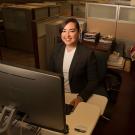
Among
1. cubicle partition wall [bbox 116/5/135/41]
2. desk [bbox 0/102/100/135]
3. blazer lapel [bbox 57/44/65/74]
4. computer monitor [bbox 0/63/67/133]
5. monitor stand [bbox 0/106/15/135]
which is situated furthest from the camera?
cubicle partition wall [bbox 116/5/135/41]

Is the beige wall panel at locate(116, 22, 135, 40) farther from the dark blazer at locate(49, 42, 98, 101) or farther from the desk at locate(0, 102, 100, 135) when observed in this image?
the desk at locate(0, 102, 100, 135)

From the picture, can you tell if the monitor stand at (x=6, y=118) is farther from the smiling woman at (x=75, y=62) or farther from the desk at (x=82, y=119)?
the smiling woman at (x=75, y=62)

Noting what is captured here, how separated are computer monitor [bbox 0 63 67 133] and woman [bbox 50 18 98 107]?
2.16ft

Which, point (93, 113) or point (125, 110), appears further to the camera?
point (125, 110)

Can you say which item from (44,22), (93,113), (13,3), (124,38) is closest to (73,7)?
(13,3)

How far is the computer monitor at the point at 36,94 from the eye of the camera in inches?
33.4

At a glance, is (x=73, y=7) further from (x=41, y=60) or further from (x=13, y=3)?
(x=41, y=60)

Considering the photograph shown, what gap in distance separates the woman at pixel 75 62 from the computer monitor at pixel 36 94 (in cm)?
66

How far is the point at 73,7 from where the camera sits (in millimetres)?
4762

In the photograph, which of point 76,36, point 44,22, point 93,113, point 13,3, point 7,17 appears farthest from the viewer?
point 13,3

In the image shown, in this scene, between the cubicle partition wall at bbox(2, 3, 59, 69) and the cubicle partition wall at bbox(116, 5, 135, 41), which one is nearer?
the cubicle partition wall at bbox(116, 5, 135, 41)

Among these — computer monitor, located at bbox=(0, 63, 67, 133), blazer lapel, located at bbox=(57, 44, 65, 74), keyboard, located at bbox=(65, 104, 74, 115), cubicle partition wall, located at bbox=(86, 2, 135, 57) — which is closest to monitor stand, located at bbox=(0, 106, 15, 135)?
computer monitor, located at bbox=(0, 63, 67, 133)

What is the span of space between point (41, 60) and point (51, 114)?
2176 millimetres

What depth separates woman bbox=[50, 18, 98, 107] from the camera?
1.69 meters
